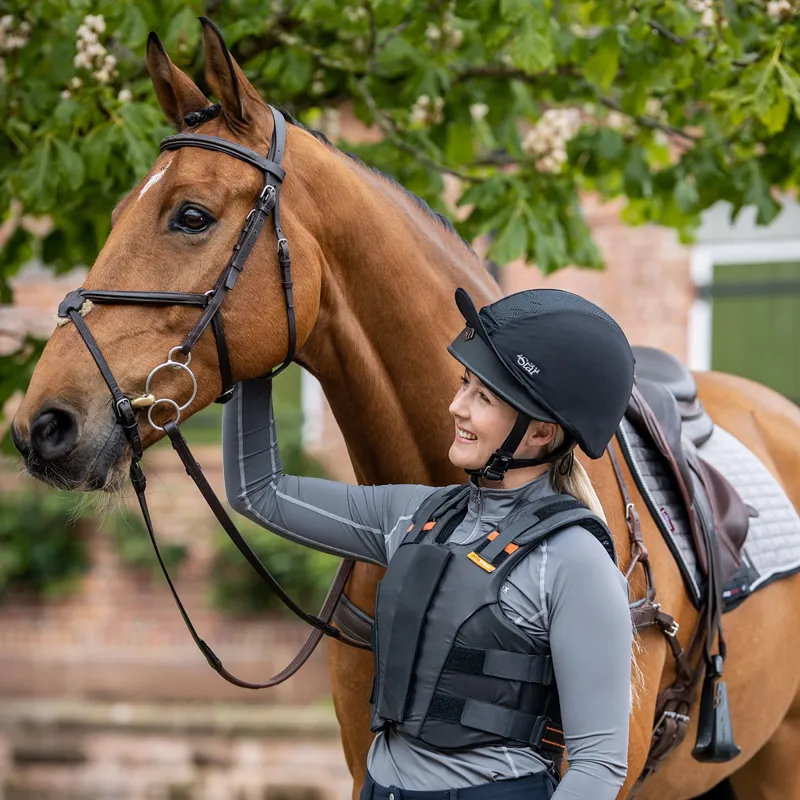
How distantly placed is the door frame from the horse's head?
→ 207 inches

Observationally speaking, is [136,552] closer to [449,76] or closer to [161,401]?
[449,76]

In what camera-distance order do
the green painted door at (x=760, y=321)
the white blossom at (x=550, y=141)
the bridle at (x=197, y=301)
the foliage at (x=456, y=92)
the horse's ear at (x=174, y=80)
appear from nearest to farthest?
1. the bridle at (x=197, y=301)
2. the horse's ear at (x=174, y=80)
3. the foliage at (x=456, y=92)
4. the white blossom at (x=550, y=141)
5. the green painted door at (x=760, y=321)

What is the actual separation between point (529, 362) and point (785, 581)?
1.72m

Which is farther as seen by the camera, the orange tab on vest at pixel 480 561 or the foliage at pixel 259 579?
the foliage at pixel 259 579

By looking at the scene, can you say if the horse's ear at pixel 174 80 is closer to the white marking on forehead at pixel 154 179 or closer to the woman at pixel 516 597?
the white marking on forehead at pixel 154 179

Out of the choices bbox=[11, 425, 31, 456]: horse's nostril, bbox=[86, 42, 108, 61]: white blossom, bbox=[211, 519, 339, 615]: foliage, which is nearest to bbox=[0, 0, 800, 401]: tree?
bbox=[86, 42, 108, 61]: white blossom

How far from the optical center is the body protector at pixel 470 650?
174 centimetres

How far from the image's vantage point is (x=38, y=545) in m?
7.08

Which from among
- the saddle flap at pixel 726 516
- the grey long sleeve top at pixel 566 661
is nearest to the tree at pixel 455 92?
the saddle flap at pixel 726 516

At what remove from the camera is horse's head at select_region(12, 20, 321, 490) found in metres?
1.99

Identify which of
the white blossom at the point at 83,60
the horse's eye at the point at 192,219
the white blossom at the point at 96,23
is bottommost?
the horse's eye at the point at 192,219

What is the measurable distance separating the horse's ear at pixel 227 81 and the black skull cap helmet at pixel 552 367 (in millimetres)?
668

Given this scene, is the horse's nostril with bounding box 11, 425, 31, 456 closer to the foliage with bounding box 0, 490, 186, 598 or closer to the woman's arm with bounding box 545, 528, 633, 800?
the woman's arm with bounding box 545, 528, 633, 800

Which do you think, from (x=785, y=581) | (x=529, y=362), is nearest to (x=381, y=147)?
(x=785, y=581)
